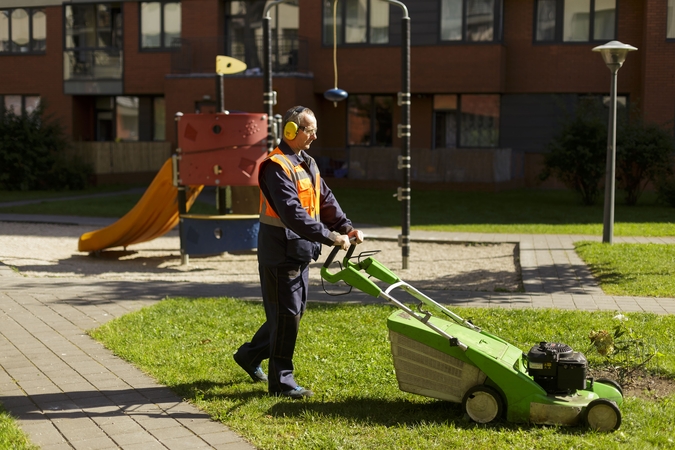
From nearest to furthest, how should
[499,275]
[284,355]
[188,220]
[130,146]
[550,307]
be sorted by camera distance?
[284,355] < [550,307] < [499,275] < [188,220] < [130,146]

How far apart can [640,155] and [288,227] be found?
18.1 metres

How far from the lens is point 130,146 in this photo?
31281 millimetres

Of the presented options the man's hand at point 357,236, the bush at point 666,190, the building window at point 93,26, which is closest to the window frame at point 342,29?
the building window at point 93,26

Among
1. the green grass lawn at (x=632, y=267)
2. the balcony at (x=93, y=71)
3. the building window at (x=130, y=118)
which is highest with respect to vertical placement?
the balcony at (x=93, y=71)

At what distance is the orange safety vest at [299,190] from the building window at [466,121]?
24276mm

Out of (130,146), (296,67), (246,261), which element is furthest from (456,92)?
(246,261)

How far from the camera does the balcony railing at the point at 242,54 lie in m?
29.6

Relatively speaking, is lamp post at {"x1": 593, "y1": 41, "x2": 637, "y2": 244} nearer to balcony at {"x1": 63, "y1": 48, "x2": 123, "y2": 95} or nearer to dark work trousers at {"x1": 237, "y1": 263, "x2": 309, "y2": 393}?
dark work trousers at {"x1": 237, "y1": 263, "x2": 309, "y2": 393}

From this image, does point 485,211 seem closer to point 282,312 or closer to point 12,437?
point 282,312

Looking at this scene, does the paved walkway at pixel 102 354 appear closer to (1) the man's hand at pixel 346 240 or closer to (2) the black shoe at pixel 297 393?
(2) the black shoe at pixel 297 393

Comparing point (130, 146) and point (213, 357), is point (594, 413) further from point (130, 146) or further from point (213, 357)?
point (130, 146)

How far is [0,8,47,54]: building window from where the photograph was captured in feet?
111

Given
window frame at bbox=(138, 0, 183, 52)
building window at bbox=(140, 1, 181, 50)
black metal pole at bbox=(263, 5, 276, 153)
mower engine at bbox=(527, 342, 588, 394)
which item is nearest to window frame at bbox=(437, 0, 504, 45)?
window frame at bbox=(138, 0, 183, 52)

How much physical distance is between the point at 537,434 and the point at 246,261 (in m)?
9.22
